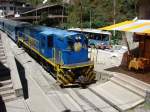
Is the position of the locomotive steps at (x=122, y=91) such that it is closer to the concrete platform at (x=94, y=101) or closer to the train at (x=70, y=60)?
the concrete platform at (x=94, y=101)

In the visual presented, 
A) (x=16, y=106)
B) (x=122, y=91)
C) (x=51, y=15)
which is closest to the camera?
(x=16, y=106)

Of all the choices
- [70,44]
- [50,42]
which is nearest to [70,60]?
[70,44]

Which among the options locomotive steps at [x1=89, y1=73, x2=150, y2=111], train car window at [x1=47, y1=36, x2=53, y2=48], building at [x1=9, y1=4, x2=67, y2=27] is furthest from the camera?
building at [x1=9, y1=4, x2=67, y2=27]

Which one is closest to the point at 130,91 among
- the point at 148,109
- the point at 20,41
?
the point at 148,109

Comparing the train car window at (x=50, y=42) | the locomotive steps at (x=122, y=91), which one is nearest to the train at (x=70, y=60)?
the train car window at (x=50, y=42)

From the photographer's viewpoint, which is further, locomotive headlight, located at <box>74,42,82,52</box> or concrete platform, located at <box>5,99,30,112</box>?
locomotive headlight, located at <box>74,42,82,52</box>

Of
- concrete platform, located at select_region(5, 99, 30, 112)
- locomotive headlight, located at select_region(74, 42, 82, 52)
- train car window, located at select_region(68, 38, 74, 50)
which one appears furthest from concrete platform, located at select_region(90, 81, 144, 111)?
concrete platform, located at select_region(5, 99, 30, 112)

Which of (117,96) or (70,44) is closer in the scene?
(117,96)

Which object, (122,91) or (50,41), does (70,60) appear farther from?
(122,91)

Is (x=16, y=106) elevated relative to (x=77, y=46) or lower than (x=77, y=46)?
lower

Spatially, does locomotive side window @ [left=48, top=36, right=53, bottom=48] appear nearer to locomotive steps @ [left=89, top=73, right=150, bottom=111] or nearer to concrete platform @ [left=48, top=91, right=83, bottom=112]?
concrete platform @ [left=48, top=91, right=83, bottom=112]

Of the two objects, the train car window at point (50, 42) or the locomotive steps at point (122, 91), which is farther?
the train car window at point (50, 42)

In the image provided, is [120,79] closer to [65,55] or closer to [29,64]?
[65,55]

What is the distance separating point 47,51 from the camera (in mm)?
18453
